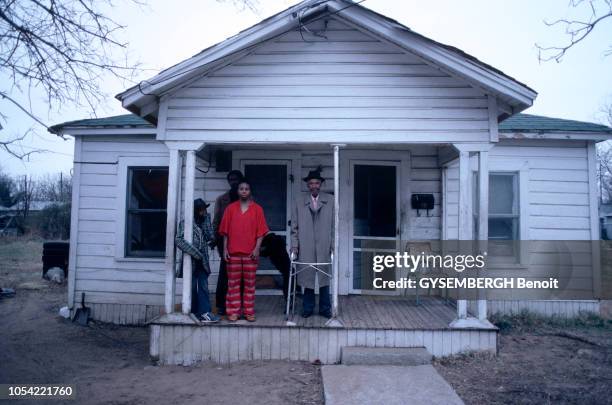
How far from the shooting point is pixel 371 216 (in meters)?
7.42

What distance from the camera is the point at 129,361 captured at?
18.8 ft

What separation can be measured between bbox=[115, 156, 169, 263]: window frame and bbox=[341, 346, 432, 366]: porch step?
397 centimetres

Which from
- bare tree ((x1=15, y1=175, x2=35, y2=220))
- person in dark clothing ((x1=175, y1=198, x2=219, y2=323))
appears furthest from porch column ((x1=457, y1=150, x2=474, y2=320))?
bare tree ((x1=15, y1=175, x2=35, y2=220))

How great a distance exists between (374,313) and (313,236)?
149 cm

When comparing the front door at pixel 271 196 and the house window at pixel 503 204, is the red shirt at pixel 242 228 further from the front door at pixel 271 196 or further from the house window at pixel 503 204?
the house window at pixel 503 204

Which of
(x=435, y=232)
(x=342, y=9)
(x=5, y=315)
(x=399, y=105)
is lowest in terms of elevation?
(x=5, y=315)

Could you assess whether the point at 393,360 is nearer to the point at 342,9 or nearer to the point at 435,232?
the point at 435,232

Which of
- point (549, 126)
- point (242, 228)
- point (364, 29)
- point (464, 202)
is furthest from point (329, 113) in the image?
point (549, 126)

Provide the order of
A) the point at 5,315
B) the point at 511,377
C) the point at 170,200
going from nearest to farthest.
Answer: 1. the point at 511,377
2. the point at 170,200
3. the point at 5,315

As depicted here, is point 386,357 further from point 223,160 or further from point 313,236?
point 223,160

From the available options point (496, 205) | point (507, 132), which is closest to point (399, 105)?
point (507, 132)

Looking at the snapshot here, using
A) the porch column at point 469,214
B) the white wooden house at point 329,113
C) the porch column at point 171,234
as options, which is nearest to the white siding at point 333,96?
the white wooden house at point 329,113

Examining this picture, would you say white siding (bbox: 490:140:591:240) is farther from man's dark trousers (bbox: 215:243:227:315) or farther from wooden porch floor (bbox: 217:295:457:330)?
man's dark trousers (bbox: 215:243:227:315)

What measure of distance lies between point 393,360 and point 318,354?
908 millimetres
